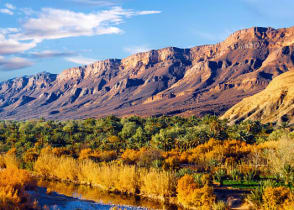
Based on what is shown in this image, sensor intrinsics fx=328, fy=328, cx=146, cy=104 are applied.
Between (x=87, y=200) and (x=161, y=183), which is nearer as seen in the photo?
(x=161, y=183)

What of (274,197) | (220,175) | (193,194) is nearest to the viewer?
(274,197)

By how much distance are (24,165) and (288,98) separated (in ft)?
229

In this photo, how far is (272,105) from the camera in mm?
85875

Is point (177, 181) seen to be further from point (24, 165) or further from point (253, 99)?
point (253, 99)

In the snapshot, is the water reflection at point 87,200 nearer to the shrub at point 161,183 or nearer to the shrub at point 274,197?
the shrub at point 161,183

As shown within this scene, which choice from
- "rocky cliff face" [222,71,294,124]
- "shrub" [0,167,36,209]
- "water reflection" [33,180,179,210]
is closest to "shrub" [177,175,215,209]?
"water reflection" [33,180,179,210]

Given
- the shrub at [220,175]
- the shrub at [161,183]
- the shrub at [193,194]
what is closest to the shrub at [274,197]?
the shrub at [193,194]

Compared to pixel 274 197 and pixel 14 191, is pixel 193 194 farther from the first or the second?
pixel 14 191

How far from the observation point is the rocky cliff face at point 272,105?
79.1 metres

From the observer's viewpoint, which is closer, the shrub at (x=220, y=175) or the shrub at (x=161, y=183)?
the shrub at (x=161, y=183)

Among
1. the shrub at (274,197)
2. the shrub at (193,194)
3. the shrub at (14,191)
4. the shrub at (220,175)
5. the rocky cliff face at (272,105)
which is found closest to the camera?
the shrub at (14,191)

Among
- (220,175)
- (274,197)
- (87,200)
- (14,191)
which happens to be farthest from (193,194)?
(14,191)

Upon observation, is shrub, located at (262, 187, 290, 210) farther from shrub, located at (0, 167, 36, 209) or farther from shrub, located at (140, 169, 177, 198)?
shrub, located at (0, 167, 36, 209)

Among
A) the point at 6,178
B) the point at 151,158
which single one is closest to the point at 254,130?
the point at 151,158
